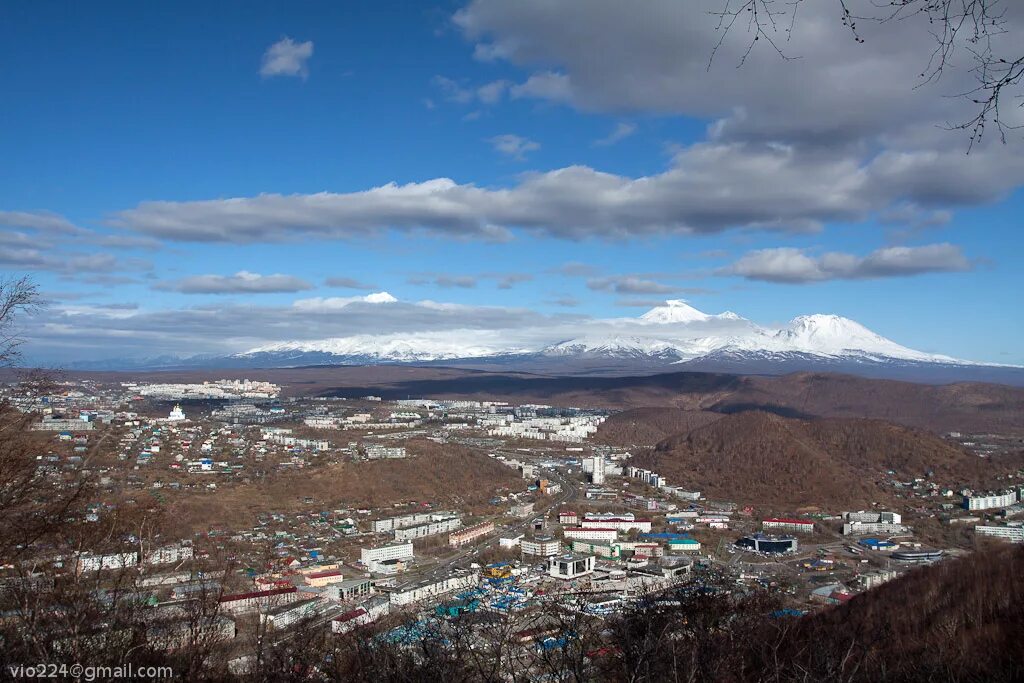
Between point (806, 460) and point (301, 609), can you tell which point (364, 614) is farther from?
point (806, 460)

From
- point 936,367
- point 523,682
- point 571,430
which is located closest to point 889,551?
point 523,682

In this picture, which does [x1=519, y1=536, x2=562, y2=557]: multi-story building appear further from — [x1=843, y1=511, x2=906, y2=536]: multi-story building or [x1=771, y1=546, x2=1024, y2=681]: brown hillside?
[x1=843, y1=511, x2=906, y2=536]: multi-story building

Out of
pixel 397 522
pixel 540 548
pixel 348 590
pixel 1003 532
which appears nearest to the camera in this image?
pixel 348 590

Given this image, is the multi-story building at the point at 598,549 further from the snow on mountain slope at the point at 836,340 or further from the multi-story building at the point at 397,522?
the snow on mountain slope at the point at 836,340

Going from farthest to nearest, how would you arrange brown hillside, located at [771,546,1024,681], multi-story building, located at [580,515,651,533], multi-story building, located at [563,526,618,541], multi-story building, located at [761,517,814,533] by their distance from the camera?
multi-story building, located at [761,517,814,533], multi-story building, located at [580,515,651,533], multi-story building, located at [563,526,618,541], brown hillside, located at [771,546,1024,681]

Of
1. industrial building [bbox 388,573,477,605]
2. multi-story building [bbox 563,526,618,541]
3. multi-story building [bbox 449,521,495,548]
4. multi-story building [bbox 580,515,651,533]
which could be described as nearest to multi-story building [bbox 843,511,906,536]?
multi-story building [bbox 580,515,651,533]

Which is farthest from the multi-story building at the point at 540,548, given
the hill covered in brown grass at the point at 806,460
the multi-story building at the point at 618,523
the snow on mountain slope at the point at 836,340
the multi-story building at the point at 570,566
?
the snow on mountain slope at the point at 836,340

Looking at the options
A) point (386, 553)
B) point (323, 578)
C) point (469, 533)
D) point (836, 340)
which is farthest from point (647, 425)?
point (836, 340)

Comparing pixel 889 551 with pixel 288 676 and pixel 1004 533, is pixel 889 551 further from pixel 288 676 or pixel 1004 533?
pixel 288 676
